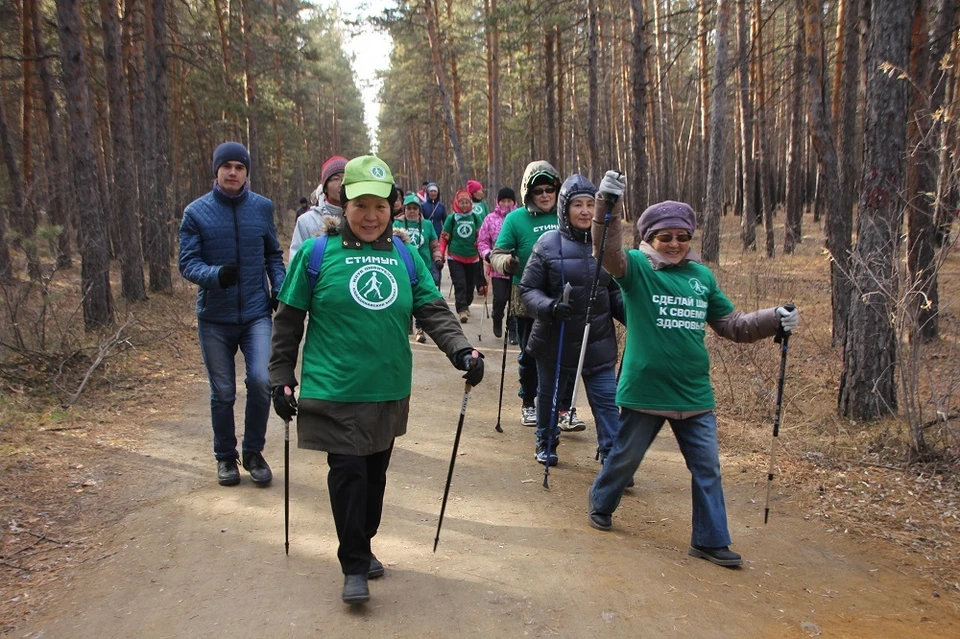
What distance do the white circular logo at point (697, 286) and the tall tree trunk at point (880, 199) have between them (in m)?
2.20

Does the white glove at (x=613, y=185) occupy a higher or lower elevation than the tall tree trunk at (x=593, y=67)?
lower

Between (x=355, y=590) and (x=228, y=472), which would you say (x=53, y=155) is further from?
(x=355, y=590)

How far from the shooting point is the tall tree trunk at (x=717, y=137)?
15.8 m

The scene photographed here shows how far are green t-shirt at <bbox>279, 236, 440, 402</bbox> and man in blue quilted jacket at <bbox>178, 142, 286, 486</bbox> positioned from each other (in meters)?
1.73

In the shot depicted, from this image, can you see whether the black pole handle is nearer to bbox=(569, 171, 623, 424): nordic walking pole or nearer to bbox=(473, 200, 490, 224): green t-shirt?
bbox=(569, 171, 623, 424): nordic walking pole

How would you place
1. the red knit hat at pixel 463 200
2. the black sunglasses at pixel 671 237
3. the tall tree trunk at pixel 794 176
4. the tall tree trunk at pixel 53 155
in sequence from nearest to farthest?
the black sunglasses at pixel 671 237, the tall tree trunk at pixel 53 155, the red knit hat at pixel 463 200, the tall tree trunk at pixel 794 176

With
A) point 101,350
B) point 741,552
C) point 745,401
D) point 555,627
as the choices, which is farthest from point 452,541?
point 101,350

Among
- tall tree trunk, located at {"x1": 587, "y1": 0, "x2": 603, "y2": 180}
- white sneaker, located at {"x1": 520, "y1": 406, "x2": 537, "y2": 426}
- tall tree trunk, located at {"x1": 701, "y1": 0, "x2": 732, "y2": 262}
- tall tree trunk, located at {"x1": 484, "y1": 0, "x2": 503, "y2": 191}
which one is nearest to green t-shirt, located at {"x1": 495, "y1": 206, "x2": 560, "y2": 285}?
white sneaker, located at {"x1": 520, "y1": 406, "x2": 537, "y2": 426}

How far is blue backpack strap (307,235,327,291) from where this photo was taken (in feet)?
11.6

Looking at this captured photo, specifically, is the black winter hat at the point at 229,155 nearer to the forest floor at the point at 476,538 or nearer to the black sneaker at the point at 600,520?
the forest floor at the point at 476,538

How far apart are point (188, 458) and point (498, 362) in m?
4.61

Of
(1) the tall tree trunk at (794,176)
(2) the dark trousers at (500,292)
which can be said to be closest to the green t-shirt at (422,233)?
(2) the dark trousers at (500,292)

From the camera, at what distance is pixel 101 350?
25.9 feet

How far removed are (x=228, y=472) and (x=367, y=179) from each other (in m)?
2.90
